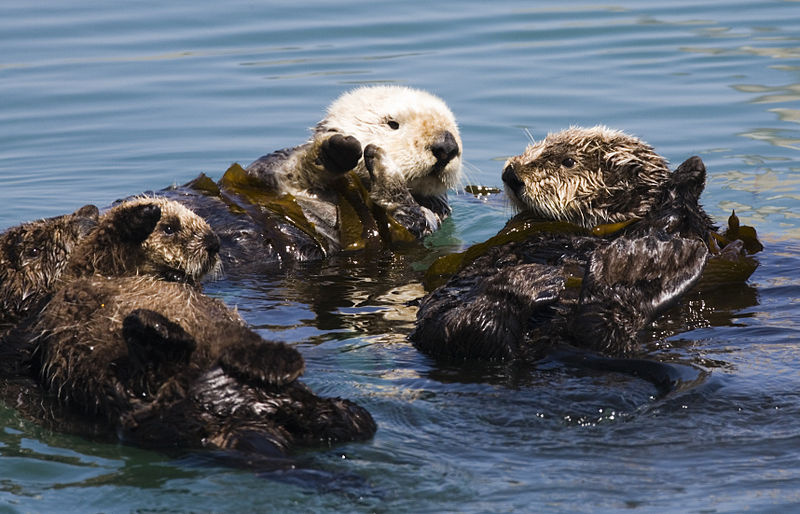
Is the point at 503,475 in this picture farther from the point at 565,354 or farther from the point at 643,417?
the point at 565,354

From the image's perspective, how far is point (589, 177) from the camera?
17.4 ft

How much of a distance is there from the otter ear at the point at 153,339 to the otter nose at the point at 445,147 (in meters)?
3.04

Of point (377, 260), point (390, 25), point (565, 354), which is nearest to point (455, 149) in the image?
point (377, 260)

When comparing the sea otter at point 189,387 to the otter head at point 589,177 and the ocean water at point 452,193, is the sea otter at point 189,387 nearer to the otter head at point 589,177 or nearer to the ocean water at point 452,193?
the ocean water at point 452,193

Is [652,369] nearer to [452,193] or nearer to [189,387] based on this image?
[189,387]

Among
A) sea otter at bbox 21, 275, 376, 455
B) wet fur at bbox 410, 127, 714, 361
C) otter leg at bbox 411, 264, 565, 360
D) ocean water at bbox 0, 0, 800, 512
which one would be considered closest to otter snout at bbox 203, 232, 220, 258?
ocean water at bbox 0, 0, 800, 512

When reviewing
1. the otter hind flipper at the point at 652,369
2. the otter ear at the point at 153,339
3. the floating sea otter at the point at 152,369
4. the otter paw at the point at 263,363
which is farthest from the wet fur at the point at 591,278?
the otter ear at the point at 153,339

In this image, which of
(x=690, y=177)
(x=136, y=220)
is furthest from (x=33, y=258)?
(x=690, y=177)

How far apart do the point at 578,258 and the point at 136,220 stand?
6.11ft

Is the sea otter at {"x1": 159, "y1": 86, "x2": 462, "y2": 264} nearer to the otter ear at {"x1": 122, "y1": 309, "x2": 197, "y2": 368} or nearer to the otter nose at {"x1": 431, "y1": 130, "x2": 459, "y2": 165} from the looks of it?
the otter nose at {"x1": 431, "y1": 130, "x2": 459, "y2": 165}

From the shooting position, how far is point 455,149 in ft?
21.4

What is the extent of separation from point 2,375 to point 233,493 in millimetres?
1513

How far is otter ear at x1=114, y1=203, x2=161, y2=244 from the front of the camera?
4.50m

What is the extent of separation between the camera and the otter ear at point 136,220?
4496 millimetres
